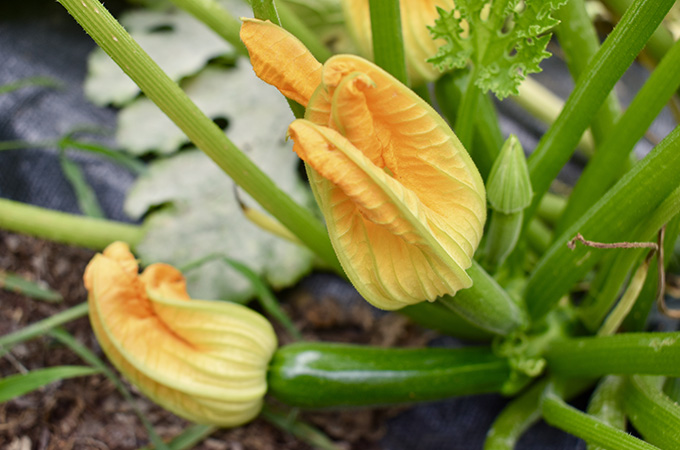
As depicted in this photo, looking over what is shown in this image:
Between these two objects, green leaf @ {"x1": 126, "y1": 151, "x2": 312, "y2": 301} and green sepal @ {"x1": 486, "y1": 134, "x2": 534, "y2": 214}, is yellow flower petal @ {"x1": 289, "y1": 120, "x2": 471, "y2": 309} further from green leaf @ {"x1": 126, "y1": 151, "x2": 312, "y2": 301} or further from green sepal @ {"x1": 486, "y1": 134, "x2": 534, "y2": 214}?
green leaf @ {"x1": 126, "y1": 151, "x2": 312, "y2": 301}

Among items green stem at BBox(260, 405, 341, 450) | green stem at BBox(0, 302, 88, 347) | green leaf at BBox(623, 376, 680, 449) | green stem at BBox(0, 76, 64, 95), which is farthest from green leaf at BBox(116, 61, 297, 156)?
green leaf at BBox(623, 376, 680, 449)

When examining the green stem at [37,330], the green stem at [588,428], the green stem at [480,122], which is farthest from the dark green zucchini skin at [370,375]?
the green stem at [37,330]

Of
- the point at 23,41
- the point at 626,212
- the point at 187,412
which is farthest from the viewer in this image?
the point at 23,41

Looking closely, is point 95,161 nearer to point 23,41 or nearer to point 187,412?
point 23,41

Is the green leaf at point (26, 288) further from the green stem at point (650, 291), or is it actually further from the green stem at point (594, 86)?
the green stem at point (650, 291)

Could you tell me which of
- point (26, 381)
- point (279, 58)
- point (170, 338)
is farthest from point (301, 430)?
point (279, 58)

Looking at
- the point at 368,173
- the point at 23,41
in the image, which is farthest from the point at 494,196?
the point at 23,41
